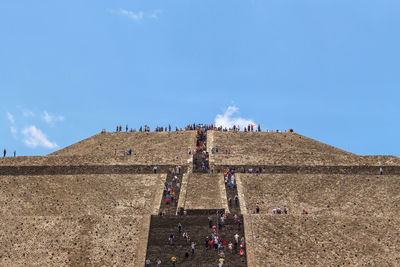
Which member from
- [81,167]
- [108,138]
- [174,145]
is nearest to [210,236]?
[81,167]

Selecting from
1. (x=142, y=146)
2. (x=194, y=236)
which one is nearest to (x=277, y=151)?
(x=142, y=146)

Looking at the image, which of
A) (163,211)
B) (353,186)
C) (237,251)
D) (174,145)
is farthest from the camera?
(174,145)

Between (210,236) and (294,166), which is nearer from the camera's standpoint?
(210,236)

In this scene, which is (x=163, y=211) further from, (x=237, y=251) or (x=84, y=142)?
(x=84, y=142)

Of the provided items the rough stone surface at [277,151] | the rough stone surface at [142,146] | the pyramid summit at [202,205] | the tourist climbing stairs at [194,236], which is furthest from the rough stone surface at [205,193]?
the rough stone surface at [142,146]

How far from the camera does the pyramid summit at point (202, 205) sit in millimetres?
32469

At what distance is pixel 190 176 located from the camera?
46.8 metres

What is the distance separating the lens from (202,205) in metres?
40.0

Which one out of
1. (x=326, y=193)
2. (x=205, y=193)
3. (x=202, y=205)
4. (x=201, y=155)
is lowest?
(x=202, y=205)

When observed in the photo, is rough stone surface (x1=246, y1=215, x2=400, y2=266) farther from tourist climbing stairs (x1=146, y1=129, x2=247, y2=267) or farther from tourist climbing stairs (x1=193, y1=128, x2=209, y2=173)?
tourist climbing stairs (x1=193, y1=128, x2=209, y2=173)

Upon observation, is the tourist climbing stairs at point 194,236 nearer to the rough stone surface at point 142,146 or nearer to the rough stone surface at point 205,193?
the rough stone surface at point 205,193

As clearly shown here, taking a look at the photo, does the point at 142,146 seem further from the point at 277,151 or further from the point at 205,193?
the point at 205,193

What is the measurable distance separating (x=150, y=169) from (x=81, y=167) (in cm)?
731

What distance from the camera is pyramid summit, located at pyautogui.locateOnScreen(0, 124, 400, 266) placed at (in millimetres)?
32469
